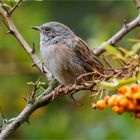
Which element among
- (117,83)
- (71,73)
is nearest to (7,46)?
(71,73)

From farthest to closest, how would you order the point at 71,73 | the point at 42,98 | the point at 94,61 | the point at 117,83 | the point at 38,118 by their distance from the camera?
1. the point at 38,118
2. the point at 71,73
3. the point at 94,61
4. the point at 42,98
5. the point at 117,83

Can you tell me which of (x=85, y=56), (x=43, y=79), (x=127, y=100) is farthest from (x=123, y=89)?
(x=43, y=79)

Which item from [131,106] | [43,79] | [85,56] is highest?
[131,106]

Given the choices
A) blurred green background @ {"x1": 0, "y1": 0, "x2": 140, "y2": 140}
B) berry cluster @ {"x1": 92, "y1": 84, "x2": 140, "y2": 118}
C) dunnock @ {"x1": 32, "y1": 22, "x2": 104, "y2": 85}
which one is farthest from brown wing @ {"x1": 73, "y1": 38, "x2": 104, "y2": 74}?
berry cluster @ {"x1": 92, "y1": 84, "x2": 140, "y2": 118}

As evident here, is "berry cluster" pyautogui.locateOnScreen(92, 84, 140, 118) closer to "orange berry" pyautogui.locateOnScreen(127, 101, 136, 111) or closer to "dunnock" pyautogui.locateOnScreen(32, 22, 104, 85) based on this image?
"orange berry" pyautogui.locateOnScreen(127, 101, 136, 111)

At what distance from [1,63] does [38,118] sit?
2.82 feet

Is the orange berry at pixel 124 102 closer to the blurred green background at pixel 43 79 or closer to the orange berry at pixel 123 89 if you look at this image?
the orange berry at pixel 123 89

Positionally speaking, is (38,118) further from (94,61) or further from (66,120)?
(94,61)

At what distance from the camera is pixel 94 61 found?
5078mm

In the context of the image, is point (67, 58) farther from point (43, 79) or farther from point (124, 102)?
point (124, 102)

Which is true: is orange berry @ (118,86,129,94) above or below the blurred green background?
above

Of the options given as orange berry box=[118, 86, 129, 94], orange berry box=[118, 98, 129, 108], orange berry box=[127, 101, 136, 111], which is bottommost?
orange berry box=[127, 101, 136, 111]

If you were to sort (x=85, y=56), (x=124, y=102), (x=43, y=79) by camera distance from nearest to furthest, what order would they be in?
(x=124, y=102), (x=85, y=56), (x=43, y=79)

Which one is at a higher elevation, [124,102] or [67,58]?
[124,102]
